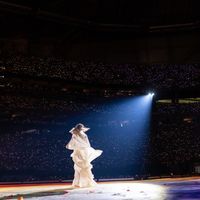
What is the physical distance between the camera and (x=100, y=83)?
46.9ft

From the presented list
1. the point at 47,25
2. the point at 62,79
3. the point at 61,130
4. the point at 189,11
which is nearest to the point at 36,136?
the point at 61,130

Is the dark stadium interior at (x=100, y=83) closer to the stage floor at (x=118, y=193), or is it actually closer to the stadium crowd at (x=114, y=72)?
the stadium crowd at (x=114, y=72)

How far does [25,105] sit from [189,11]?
6.14 metres

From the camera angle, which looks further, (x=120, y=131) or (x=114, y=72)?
(x=120, y=131)

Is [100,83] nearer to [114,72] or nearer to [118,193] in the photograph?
[114,72]

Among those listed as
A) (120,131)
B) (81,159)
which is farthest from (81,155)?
(120,131)

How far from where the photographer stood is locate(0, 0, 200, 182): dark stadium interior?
12898 mm

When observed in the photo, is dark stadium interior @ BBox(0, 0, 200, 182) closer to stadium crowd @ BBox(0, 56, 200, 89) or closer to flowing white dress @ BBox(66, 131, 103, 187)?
stadium crowd @ BBox(0, 56, 200, 89)

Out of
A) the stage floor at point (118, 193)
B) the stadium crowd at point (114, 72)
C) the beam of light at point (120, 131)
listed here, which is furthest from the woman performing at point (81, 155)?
the beam of light at point (120, 131)

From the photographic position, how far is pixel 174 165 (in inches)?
614

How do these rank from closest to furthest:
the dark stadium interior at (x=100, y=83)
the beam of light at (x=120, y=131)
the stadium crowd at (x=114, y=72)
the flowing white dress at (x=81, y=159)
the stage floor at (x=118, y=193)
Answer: the stage floor at (x=118, y=193) < the flowing white dress at (x=81, y=159) < the dark stadium interior at (x=100, y=83) < the stadium crowd at (x=114, y=72) < the beam of light at (x=120, y=131)

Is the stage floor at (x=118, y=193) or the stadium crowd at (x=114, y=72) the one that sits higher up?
the stadium crowd at (x=114, y=72)

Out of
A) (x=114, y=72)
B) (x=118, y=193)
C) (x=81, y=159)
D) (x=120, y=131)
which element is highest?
(x=114, y=72)

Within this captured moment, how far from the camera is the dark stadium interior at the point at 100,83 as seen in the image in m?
12.9
